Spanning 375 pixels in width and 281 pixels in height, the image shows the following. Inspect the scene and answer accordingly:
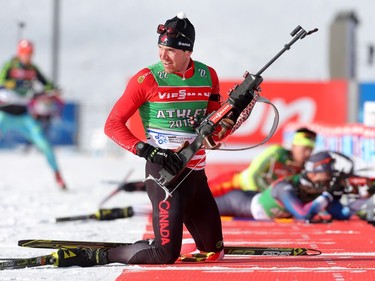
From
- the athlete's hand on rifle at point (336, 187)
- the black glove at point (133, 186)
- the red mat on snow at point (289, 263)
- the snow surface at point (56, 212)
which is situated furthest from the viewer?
the black glove at point (133, 186)

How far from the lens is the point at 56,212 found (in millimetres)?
11555

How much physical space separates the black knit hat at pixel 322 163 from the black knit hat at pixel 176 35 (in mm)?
3609

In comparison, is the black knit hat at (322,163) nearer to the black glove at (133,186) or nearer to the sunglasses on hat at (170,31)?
the black glove at (133,186)

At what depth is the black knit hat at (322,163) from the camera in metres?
10.1

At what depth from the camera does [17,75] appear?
1527 cm

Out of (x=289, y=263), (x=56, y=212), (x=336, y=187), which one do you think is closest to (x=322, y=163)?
(x=336, y=187)

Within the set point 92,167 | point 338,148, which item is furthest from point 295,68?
point 338,148

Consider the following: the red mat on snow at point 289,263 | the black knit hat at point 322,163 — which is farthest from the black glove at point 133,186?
the red mat on snow at point 289,263

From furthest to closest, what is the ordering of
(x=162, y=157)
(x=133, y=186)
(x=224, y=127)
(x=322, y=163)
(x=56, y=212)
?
1. (x=133, y=186)
2. (x=56, y=212)
3. (x=322, y=163)
4. (x=224, y=127)
5. (x=162, y=157)

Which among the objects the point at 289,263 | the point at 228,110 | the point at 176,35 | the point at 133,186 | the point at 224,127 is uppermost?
the point at 176,35

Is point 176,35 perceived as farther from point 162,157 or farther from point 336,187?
point 336,187

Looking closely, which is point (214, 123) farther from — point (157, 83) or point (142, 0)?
point (142, 0)

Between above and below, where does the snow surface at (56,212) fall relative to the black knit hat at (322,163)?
below

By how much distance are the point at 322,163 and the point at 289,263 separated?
3.48 m
